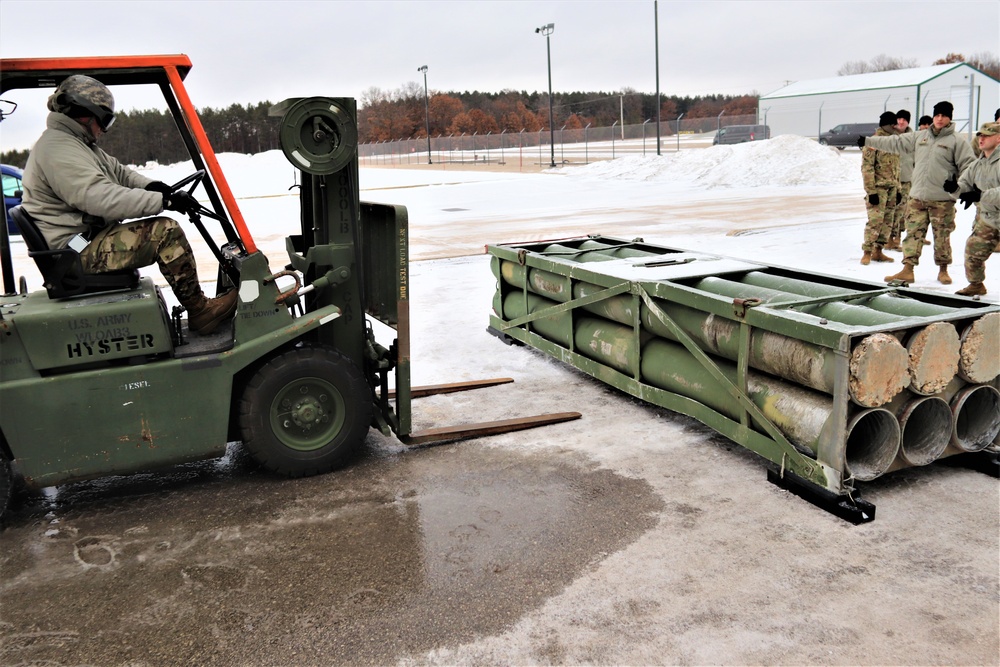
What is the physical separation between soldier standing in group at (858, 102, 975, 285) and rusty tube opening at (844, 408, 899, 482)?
6122 mm

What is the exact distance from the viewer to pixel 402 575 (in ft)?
12.7

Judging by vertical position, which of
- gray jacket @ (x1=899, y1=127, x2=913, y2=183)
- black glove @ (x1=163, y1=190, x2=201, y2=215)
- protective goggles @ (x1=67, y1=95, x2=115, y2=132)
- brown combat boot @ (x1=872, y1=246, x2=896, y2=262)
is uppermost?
protective goggles @ (x1=67, y1=95, x2=115, y2=132)

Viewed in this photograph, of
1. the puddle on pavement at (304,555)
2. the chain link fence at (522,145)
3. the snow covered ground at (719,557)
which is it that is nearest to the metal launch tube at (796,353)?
the snow covered ground at (719,557)

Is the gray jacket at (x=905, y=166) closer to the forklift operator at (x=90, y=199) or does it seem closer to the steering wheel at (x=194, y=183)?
the steering wheel at (x=194, y=183)

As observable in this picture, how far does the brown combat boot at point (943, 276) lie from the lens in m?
10.1

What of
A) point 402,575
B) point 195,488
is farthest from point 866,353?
point 195,488

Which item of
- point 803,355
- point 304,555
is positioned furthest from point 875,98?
point 304,555

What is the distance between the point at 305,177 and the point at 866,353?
3306 millimetres

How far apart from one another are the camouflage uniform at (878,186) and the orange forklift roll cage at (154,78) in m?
9.57

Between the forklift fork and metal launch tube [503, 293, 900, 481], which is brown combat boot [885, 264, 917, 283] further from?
the forklift fork

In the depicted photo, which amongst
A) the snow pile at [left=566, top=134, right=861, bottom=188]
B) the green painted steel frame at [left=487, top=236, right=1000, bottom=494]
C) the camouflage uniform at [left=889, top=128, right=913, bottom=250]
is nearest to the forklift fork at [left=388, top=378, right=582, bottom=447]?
the green painted steel frame at [left=487, top=236, right=1000, bottom=494]

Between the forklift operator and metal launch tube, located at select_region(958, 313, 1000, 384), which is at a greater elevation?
the forklift operator

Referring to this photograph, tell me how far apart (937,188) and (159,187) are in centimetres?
881

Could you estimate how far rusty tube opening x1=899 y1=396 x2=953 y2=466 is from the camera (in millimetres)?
4574
